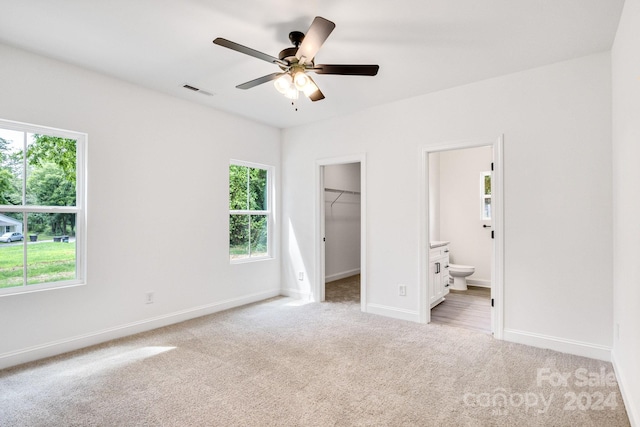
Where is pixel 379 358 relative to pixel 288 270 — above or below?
below

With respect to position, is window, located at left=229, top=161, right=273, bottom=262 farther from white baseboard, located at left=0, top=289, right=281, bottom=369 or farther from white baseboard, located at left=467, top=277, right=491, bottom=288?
white baseboard, located at left=467, top=277, right=491, bottom=288

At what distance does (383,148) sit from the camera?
4176 millimetres

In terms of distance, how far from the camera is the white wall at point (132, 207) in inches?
A: 114

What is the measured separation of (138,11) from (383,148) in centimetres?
283

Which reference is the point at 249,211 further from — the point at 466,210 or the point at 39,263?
the point at 466,210

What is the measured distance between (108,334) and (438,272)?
3.93 metres

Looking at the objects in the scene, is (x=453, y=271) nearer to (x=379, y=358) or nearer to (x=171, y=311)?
(x=379, y=358)

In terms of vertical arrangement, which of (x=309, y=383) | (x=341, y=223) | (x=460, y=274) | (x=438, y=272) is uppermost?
(x=341, y=223)

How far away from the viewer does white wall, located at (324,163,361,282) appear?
640 centimetres

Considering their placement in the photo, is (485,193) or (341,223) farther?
(341,223)

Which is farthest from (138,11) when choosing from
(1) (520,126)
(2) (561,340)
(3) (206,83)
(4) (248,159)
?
(2) (561,340)

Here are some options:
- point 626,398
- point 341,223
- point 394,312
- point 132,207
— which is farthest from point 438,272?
point 132,207

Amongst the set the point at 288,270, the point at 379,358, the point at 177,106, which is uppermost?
the point at 177,106

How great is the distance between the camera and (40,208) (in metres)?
2.99
